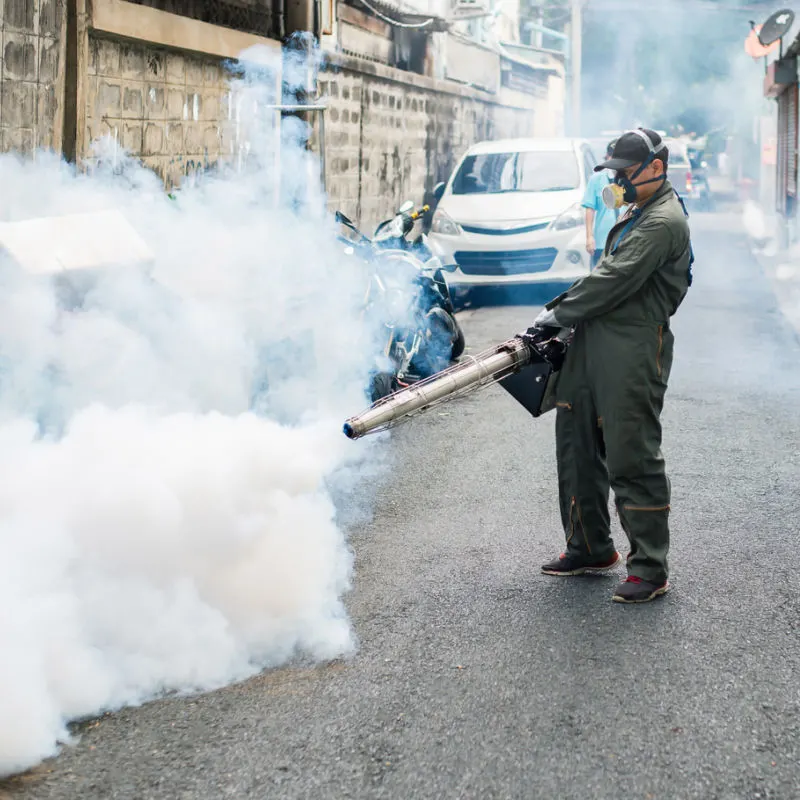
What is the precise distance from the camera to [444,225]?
14.0 meters

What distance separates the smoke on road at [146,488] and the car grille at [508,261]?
21.5 ft

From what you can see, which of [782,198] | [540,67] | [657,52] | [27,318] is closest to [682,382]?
[27,318]

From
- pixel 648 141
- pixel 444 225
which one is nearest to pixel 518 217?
pixel 444 225

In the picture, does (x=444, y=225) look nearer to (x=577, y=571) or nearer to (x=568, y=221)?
(x=568, y=221)

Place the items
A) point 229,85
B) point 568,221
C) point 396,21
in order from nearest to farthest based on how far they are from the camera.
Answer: point 229,85
point 568,221
point 396,21

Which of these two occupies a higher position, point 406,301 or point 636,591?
point 406,301

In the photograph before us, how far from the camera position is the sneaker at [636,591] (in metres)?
4.50

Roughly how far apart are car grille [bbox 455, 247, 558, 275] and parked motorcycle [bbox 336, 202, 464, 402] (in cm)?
416

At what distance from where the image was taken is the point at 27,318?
5.55 meters

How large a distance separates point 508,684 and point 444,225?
35.0 feet

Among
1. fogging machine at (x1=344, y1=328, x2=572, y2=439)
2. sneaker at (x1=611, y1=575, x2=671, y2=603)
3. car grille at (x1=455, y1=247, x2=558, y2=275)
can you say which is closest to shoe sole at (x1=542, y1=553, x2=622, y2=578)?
sneaker at (x1=611, y1=575, x2=671, y2=603)

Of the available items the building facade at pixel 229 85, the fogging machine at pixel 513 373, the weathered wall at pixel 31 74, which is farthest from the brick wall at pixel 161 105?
the fogging machine at pixel 513 373

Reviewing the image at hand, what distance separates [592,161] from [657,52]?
33.0m

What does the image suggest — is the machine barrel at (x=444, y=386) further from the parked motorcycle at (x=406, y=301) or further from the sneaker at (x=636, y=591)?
the parked motorcycle at (x=406, y=301)
